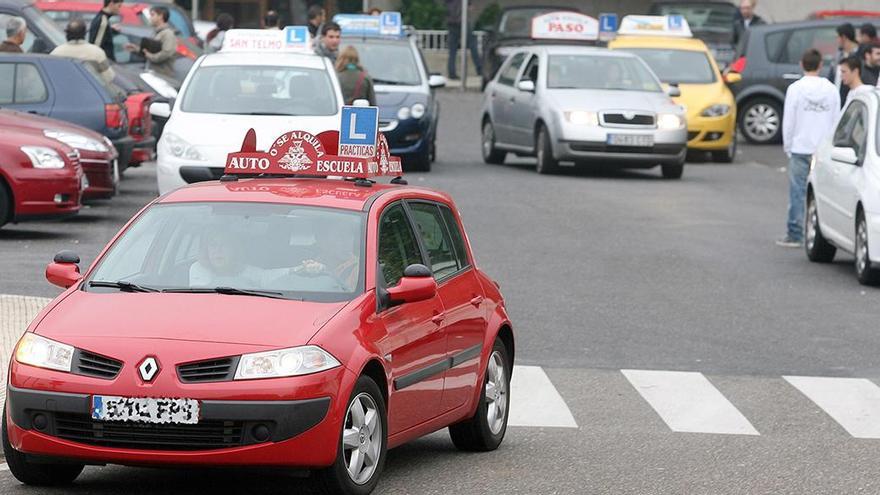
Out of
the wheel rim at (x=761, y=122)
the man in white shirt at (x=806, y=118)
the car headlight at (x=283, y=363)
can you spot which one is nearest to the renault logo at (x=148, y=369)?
the car headlight at (x=283, y=363)

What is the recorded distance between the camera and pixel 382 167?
9.45m

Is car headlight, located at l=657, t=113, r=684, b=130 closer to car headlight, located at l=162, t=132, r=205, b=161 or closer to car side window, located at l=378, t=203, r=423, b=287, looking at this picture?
car headlight, located at l=162, t=132, r=205, b=161

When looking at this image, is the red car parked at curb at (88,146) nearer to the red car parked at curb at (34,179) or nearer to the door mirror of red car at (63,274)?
the red car parked at curb at (34,179)

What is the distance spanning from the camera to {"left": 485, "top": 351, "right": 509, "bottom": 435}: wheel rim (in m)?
9.49

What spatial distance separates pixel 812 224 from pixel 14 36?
9.20 m

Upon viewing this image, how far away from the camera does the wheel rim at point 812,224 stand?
18234mm

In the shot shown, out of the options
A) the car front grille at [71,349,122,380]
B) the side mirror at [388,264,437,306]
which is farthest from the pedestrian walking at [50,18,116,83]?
the car front grille at [71,349,122,380]

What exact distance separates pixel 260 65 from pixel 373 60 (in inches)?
272

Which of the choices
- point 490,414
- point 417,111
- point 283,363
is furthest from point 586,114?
point 283,363

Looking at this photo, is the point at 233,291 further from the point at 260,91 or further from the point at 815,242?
the point at 260,91

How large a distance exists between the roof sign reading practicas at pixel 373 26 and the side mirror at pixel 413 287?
1962 centimetres

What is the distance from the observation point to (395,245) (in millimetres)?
8641

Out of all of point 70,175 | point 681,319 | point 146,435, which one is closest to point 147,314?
point 146,435

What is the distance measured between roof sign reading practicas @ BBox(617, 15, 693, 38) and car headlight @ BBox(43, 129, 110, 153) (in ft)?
47.0
